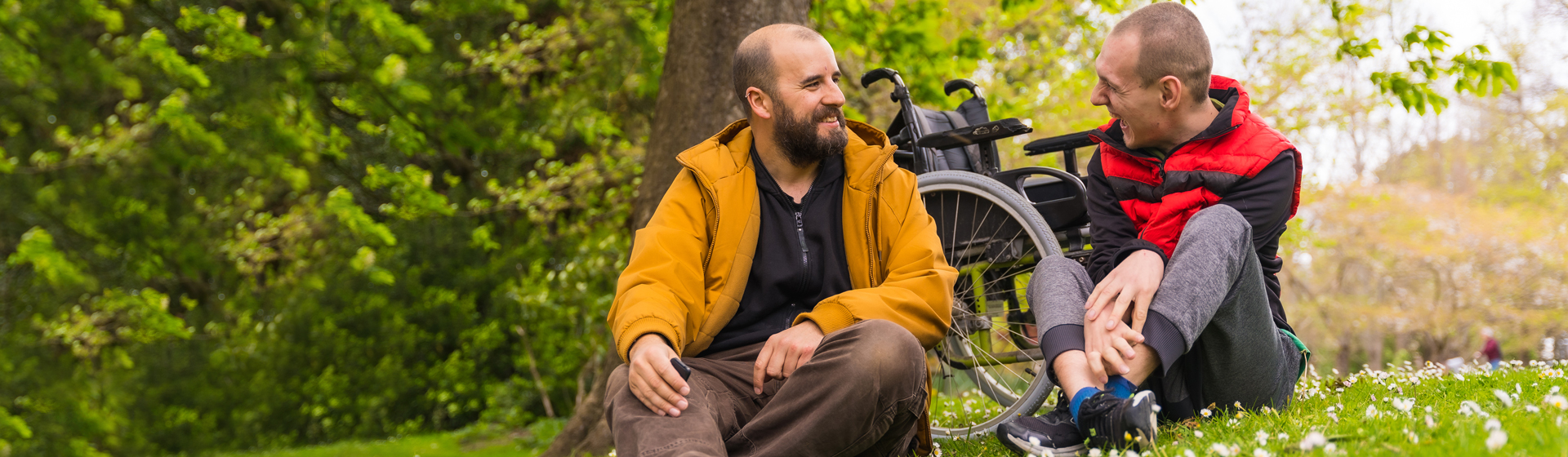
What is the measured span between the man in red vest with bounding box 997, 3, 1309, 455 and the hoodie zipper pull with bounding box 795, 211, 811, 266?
1.91ft

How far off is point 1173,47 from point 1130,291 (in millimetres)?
689

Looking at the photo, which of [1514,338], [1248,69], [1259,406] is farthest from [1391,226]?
[1259,406]

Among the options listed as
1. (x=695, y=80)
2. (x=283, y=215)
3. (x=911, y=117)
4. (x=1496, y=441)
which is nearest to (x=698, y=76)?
(x=695, y=80)

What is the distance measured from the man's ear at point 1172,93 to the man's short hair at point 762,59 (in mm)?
885

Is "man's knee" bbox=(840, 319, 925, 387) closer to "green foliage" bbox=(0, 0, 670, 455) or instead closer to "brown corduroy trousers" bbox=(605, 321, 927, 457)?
"brown corduroy trousers" bbox=(605, 321, 927, 457)

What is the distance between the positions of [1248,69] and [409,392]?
1237 cm

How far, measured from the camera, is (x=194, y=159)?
32.4 feet

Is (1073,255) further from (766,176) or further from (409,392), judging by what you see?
(409,392)

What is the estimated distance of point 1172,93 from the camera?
2.37 meters

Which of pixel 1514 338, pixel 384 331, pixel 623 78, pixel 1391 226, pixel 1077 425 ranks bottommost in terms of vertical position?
pixel 1514 338

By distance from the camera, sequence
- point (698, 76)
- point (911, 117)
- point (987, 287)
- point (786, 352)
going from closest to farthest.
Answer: point (786, 352) < point (987, 287) < point (911, 117) < point (698, 76)

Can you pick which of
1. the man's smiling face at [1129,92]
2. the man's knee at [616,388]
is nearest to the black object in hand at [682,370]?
the man's knee at [616,388]

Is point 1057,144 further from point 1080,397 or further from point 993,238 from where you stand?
point 1080,397

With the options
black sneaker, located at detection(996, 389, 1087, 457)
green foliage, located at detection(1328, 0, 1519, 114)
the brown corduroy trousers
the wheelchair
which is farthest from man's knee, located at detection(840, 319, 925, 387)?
green foliage, located at detection(1328, 0, 1519, 114)
